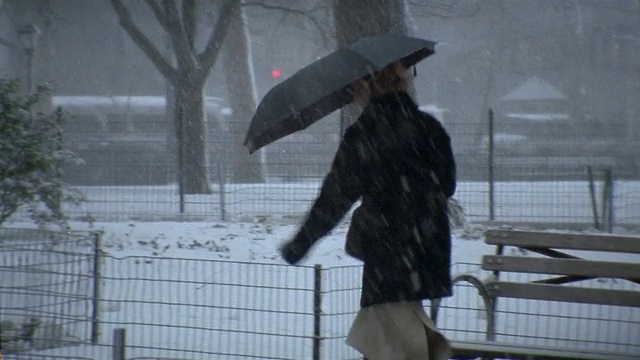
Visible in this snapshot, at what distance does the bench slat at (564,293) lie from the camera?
535cm

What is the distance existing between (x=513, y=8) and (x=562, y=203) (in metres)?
18.4

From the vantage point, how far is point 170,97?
23312 millimetres

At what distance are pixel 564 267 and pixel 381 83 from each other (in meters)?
2.10

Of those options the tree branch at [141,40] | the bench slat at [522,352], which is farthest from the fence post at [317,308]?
the tree branch at [141,40]

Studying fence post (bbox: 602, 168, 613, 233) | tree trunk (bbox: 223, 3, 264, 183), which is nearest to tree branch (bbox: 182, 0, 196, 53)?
tree trunk (bbox: 223, 3, 264, 183)

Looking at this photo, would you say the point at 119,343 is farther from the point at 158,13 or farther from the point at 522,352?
the point at 158,13

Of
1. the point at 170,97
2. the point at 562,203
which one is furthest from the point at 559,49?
the point at 562,203

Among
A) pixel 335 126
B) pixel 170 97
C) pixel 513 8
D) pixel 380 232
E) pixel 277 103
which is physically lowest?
pixel 380 232

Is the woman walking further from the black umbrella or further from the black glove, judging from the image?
the black umbrella

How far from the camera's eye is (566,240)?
5691 millimetres

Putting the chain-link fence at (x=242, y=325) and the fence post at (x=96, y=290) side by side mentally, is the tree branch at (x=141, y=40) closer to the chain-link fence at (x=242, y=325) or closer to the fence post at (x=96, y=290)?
the chain-link fence at (x=242, y=325)

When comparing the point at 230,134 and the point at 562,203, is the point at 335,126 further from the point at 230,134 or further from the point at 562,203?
the point at 562,203

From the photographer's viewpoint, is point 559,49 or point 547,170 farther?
point 559,49

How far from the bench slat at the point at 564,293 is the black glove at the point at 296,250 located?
2.15 meters
